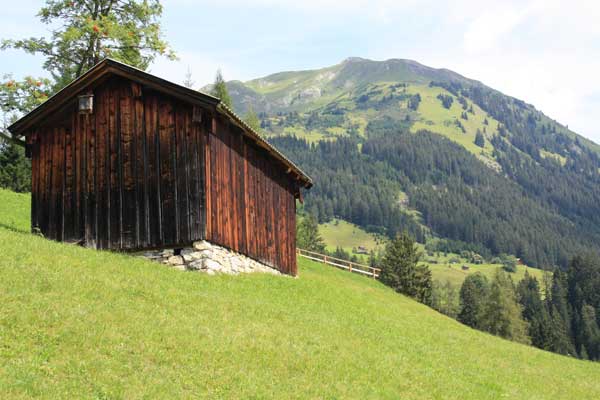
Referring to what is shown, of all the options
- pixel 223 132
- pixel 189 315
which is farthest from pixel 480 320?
pixel 189 315

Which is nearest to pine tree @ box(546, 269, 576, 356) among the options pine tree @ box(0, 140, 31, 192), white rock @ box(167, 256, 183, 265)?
pine tree @ box(0, 140, 31, 192)

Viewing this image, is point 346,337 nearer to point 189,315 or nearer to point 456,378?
point 456,378

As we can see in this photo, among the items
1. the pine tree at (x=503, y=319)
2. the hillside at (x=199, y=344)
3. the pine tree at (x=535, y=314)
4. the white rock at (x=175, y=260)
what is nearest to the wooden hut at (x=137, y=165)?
the white rock at (x=175, y=260)

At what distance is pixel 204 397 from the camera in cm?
1184

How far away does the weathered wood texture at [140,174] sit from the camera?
22.9 meters

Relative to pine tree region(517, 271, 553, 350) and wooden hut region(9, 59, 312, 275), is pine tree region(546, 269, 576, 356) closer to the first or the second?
pine tree region(517, 271, 553, 350)

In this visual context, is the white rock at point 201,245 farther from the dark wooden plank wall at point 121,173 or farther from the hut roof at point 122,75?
the hut roof at point 122,75

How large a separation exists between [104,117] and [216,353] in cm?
1372

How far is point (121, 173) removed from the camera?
24.0 meters

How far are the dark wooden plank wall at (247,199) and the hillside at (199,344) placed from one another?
7.52 feet

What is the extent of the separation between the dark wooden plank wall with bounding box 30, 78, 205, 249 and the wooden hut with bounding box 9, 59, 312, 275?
0.13 feet

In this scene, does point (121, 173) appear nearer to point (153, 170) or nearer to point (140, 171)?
point (140, 171)

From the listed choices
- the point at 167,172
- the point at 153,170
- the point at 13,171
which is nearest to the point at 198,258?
the point at 167,172

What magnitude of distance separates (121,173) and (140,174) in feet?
2.94
